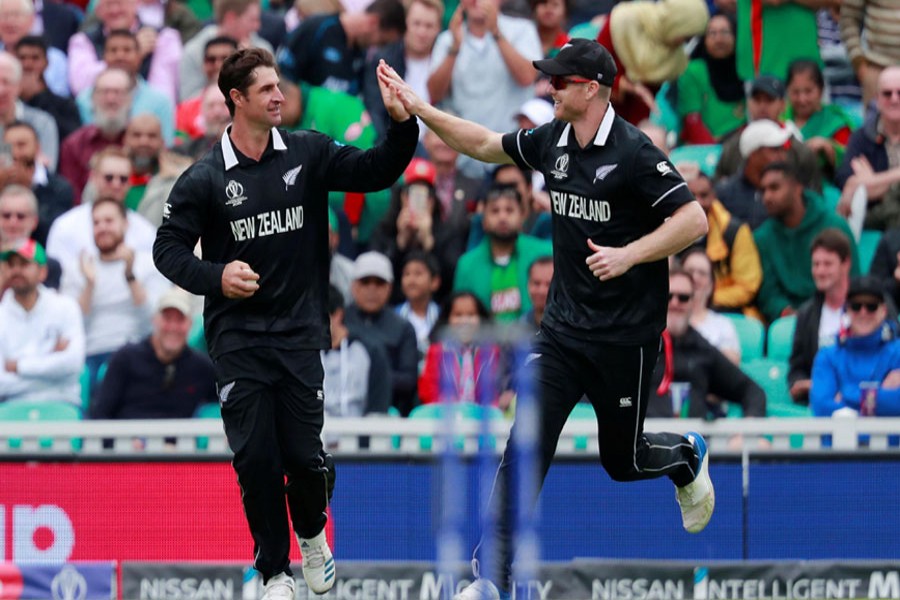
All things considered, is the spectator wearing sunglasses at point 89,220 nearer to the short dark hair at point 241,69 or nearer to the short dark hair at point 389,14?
the short dark hair at point 389,14

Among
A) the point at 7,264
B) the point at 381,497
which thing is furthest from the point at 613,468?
the point at 7,264

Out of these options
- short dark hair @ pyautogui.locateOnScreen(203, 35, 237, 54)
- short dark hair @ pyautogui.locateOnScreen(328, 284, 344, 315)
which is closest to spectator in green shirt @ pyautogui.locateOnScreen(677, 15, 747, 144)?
short dark hair @ pyautogui.locateOnScreen(203, 35, 237, 54)

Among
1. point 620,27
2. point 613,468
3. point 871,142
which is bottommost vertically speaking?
point 613,468

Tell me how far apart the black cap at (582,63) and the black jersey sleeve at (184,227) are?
177 cm

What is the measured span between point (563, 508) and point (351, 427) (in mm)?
1427

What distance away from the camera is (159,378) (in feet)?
42.6

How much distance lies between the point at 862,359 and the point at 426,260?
3.45 m

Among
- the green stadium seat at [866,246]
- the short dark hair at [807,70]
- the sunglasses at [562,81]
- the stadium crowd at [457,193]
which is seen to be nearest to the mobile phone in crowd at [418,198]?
the stadium crowd at [457,193]

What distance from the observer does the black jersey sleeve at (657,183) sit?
29.3 feet

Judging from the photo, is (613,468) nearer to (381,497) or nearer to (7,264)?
(381,497)

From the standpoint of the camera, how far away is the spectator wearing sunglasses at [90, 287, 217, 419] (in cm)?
1298

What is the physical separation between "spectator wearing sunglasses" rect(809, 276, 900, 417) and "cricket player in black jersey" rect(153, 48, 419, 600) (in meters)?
4.29

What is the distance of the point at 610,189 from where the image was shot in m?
9.05

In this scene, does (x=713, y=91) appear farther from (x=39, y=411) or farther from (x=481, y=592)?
(x=481, y=592)
